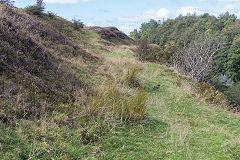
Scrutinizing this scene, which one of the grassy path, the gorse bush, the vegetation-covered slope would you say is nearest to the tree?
the vegetation-covered slope

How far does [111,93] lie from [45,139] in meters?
2.54

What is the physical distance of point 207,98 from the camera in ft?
39.7

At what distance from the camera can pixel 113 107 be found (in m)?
4.97

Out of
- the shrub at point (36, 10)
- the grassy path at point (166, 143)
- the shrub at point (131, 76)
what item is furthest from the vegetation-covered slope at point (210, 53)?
the shrub at point (36, 10)

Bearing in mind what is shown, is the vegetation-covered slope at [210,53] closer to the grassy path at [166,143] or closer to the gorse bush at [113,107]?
the grassy path at [166,143]

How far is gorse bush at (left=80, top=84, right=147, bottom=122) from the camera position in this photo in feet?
16.1

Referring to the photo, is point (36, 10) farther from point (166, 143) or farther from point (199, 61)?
point (166, 143)

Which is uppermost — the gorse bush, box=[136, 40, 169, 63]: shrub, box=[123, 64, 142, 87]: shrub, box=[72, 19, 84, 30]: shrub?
box=[72, 19, 84, 30]: shrub

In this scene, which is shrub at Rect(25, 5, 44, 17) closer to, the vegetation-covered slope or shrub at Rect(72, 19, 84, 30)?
shrub at Rect(72, 19, 84, 30)

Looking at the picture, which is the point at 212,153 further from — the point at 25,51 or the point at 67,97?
the point at 25,51

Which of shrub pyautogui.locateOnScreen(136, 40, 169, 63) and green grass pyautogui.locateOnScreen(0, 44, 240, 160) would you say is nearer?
green grass pyautogui.locateOnScreen(0, 44, 240, 160)

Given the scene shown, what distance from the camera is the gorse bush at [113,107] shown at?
4918 mm

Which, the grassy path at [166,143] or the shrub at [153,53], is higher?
the shrub at [153,53]

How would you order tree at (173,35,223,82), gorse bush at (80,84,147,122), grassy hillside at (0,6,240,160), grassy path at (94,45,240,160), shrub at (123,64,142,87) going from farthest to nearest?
tree at (173,35,223,82)
shrub at (123,64,142,87)
gorse bush at (80,84,147,122)
grassy path at (94,45,240,160)
grassy hillside at (0,6,240,160)
